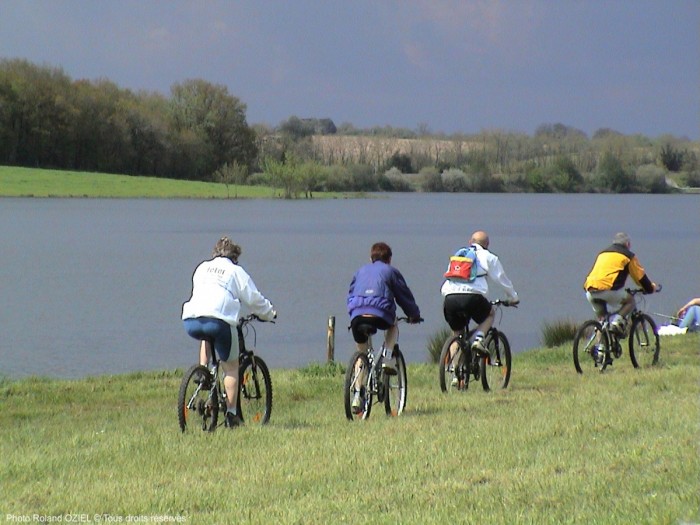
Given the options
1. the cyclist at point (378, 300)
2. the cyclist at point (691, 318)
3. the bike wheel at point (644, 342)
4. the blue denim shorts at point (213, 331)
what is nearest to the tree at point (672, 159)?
the cyclist at point (691, 318)

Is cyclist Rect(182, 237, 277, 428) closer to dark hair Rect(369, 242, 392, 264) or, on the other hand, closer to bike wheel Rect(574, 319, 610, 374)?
dark hair Rect(369, 242, 392, 264)

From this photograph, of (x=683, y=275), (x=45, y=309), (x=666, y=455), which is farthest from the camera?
(x=683, y=275)

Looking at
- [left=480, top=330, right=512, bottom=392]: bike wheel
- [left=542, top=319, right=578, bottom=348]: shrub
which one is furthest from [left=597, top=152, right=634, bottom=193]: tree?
[left=480, top=330, right=512, bottom=392]: bike wheel

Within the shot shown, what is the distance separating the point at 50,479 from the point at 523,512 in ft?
10.9

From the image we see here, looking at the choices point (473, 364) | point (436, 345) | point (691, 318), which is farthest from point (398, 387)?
point (691, 318)

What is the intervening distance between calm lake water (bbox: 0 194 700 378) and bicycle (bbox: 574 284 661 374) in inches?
243

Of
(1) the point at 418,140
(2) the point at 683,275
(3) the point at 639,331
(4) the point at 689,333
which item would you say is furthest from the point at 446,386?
(1) the point at 418,140

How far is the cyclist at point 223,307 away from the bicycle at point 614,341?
5.74 meters

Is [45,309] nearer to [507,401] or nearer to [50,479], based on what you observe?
[507,401]

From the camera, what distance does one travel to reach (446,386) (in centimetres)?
1298

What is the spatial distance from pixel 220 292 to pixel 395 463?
100 inches

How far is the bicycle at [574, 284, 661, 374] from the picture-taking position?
14516 mm

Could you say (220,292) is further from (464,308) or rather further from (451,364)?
(451,364)

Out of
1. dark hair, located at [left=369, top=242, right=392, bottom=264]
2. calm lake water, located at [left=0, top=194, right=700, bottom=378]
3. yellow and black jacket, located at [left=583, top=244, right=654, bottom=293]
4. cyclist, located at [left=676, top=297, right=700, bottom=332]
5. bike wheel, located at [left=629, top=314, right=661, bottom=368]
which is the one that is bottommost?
calm lake water, located at [left=0, top=194, right=700, bottom=378]
